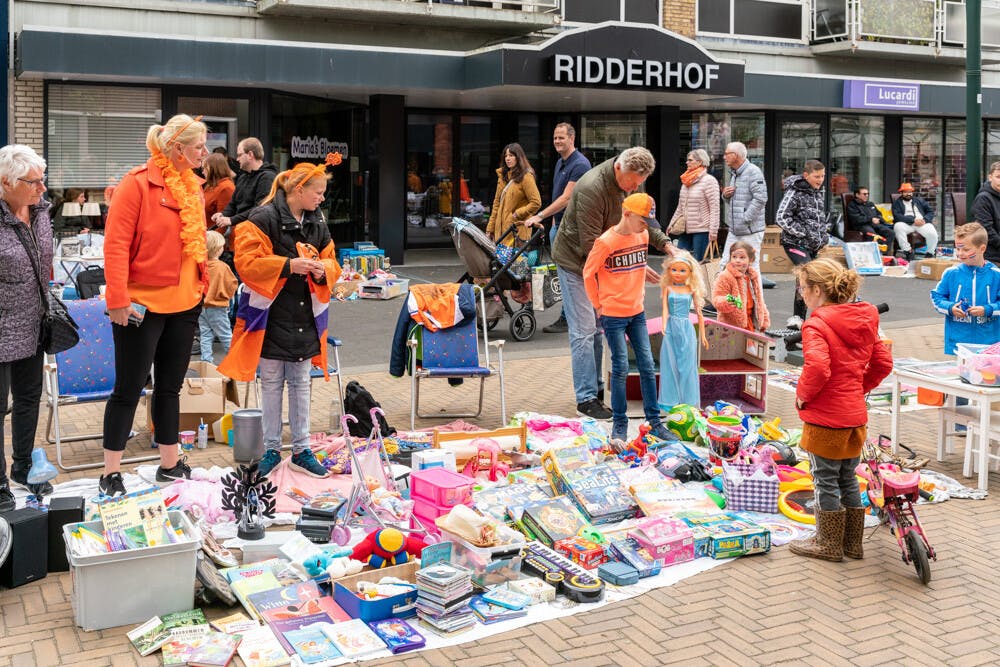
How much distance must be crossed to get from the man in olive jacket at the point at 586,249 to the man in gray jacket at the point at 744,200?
15.8 ft

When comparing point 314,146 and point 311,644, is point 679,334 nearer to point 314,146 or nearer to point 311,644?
point 311,644

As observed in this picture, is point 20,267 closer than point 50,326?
Yes

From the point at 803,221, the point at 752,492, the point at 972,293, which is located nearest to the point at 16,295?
the point at 752,492

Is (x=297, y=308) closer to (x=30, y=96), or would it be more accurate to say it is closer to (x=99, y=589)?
(x=99, y=589)

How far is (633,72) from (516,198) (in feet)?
21.5

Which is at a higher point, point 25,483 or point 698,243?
point 698,243

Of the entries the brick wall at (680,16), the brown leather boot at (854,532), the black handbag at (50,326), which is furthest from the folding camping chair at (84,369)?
the brick wall at (680,16)

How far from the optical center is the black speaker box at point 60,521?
5.31 m

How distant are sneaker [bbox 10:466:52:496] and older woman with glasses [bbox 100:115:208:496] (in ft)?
1.16

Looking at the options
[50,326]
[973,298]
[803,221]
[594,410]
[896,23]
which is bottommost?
[594,410]

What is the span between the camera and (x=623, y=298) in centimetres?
762

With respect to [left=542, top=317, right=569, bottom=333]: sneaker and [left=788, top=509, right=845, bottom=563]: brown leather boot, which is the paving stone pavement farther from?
[left=542, top=317, right=569, bottom=333]: sneaker

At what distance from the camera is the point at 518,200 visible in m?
12.0

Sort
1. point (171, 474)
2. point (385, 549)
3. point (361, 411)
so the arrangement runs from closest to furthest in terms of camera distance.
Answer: point (385, 549) → point (171, 474) → point (361, 411)
